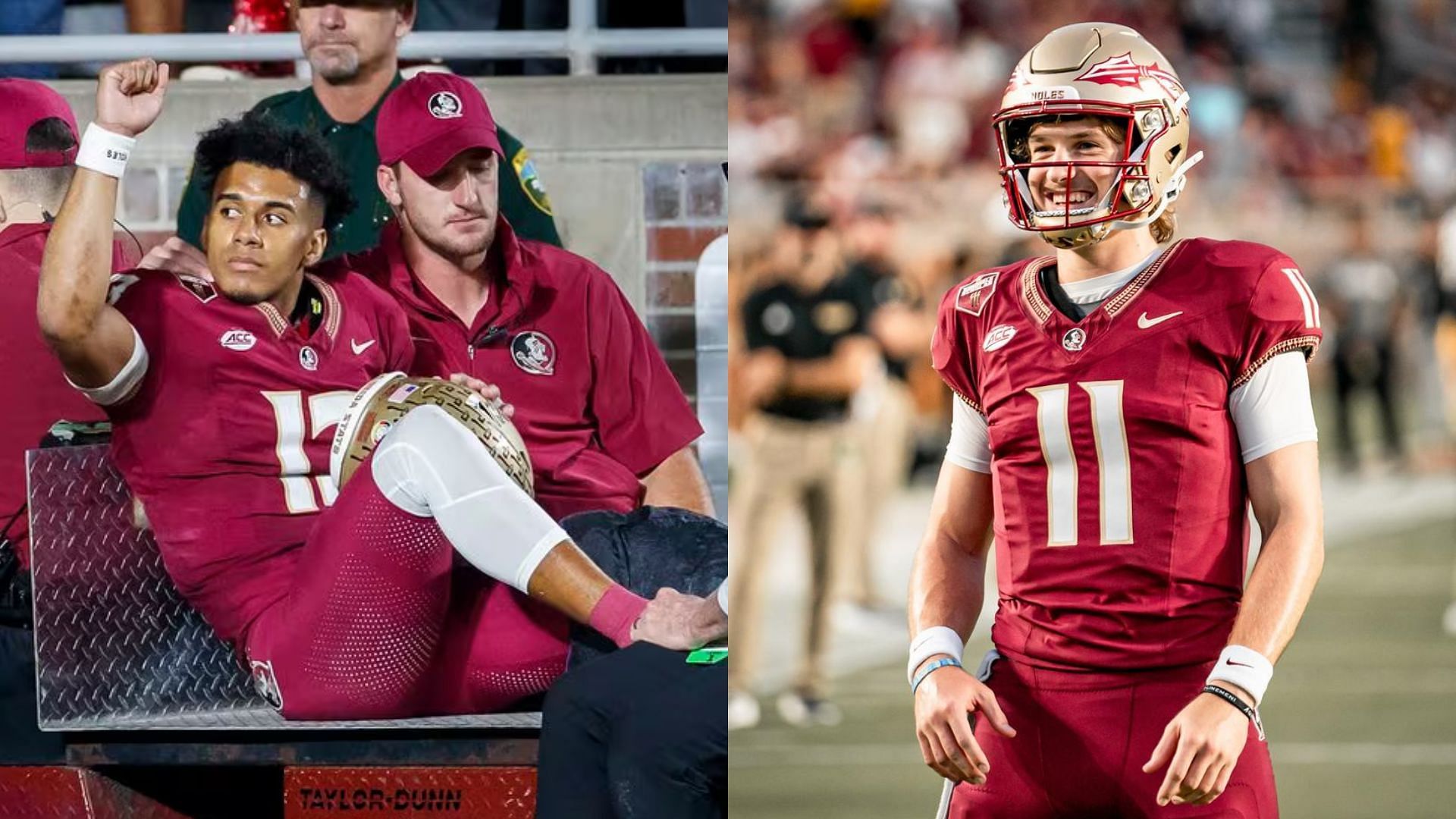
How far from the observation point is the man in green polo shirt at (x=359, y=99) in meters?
3.18

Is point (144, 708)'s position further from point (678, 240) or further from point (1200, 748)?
point (1200, 748)

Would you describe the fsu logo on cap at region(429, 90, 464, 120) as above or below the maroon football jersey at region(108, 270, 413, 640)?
above

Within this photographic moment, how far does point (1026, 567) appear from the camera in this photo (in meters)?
2.51

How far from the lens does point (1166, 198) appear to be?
8.26ft

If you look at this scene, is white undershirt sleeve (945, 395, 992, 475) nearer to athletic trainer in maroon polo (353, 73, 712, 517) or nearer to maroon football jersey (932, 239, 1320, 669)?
maroon football jersey (932, 239, 1320, 669)

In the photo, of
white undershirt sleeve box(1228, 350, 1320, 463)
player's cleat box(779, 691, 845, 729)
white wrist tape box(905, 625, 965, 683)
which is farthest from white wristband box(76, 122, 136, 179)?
player's cleat box(779, 691, 845, 729)

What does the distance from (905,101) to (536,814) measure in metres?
11.1

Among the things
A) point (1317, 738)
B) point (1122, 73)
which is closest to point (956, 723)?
point (1122, 73)

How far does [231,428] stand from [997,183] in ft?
29.1

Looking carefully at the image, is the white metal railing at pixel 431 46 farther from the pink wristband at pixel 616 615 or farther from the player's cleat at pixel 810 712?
the player's cleat at pixel 810 712

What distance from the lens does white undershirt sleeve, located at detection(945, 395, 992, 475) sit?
262cm

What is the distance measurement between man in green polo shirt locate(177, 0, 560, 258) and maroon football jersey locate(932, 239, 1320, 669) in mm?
1000

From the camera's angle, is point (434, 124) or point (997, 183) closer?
point (434, 124)

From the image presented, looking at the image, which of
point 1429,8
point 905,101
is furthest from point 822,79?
point 1429,8
